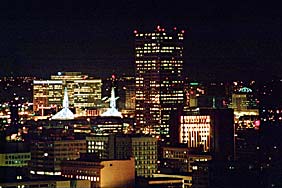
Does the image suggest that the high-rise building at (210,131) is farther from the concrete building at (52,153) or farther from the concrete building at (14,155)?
the concrete building at (14,155)

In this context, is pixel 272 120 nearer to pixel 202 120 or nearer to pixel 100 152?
pixel 202 120

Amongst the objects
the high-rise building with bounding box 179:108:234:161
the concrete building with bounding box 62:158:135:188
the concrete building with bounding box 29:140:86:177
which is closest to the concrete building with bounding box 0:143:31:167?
the concrete building with bounding box 29:140:86:177

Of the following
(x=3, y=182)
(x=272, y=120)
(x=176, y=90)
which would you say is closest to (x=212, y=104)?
(x=176, y=90)

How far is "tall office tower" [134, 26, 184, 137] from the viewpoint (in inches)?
863

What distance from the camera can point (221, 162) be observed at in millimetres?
13914

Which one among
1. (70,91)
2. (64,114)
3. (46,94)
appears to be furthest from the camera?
(70,91)

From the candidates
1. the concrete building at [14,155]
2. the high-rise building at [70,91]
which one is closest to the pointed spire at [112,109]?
the high-rise building at [70,91]

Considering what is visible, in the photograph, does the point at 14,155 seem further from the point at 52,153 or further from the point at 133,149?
the point at 133,149

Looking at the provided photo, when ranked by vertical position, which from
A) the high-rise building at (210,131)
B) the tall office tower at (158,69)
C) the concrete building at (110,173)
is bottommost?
the concrete building at (110,173)

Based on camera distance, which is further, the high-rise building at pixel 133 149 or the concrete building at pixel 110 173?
the high-rise building at pixel 133 149

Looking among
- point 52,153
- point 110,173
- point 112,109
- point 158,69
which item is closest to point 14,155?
point 52,153

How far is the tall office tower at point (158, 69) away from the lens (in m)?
21.9

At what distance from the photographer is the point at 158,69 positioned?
22297mm

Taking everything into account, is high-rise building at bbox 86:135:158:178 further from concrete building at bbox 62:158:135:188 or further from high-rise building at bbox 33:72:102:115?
high-rise building at bbox 33:72:102:115
